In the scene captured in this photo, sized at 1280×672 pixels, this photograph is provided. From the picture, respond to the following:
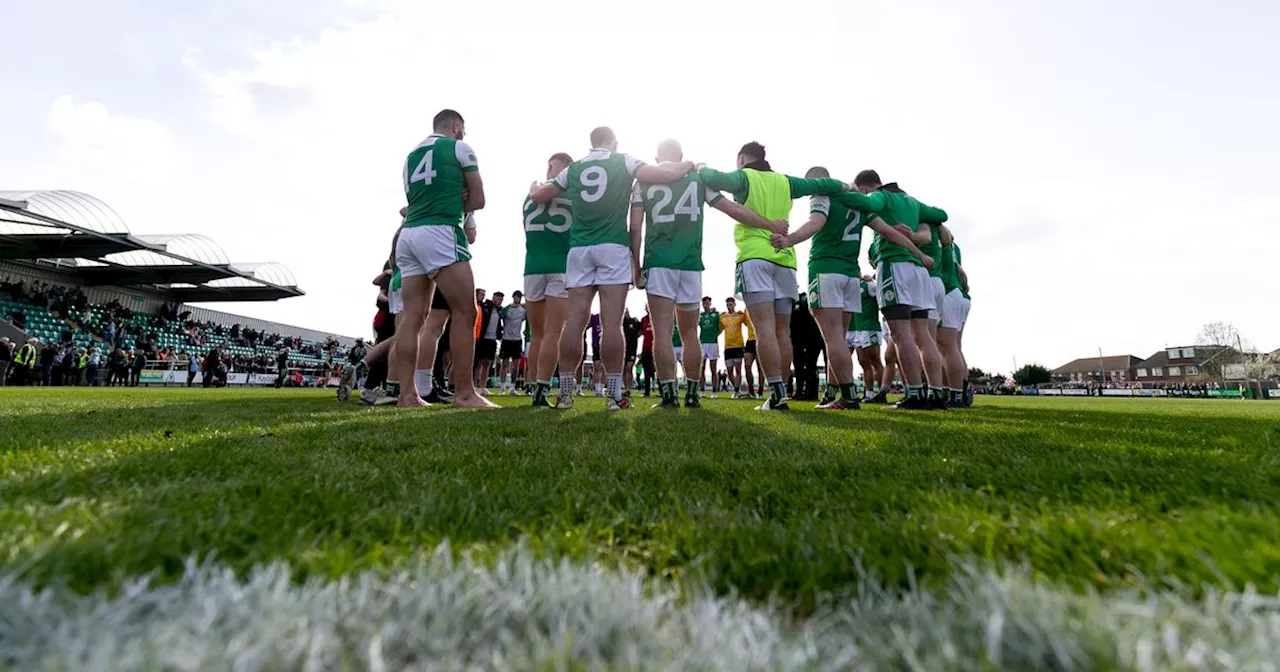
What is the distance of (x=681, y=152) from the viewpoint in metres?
5.37

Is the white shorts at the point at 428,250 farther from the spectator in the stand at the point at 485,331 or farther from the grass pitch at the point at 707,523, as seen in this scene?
the spectator in the stand at the point at 485,331

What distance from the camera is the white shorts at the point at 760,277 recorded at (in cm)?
534

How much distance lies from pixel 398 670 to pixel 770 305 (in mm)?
5038

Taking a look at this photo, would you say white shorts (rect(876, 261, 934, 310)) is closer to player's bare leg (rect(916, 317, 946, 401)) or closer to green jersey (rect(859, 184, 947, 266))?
green jersey (rect(859, 184, 947, 266))

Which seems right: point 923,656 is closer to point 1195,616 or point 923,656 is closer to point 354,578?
point 1195,616

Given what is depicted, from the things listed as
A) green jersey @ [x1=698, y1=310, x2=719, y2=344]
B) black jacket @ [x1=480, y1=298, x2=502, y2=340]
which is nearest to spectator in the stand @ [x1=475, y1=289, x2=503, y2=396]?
black jacket @ [x1=480, y1=298, x2=502, y2=340]

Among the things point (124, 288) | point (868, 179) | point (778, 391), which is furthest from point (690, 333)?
point (124, 288)

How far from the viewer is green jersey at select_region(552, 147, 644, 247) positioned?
4906 mm

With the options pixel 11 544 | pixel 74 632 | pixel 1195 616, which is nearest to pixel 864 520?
pixel 1195 616

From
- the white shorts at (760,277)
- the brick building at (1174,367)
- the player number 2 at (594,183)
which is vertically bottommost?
the white shorts at (760,277)

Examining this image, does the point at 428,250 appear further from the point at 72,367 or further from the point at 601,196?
the point at 72,367

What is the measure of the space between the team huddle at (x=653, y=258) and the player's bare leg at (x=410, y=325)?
0.04 feet

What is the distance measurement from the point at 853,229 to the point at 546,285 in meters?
3.17

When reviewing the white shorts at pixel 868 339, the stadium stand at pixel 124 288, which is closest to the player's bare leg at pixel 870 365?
the white shorts at pixel 868 339
